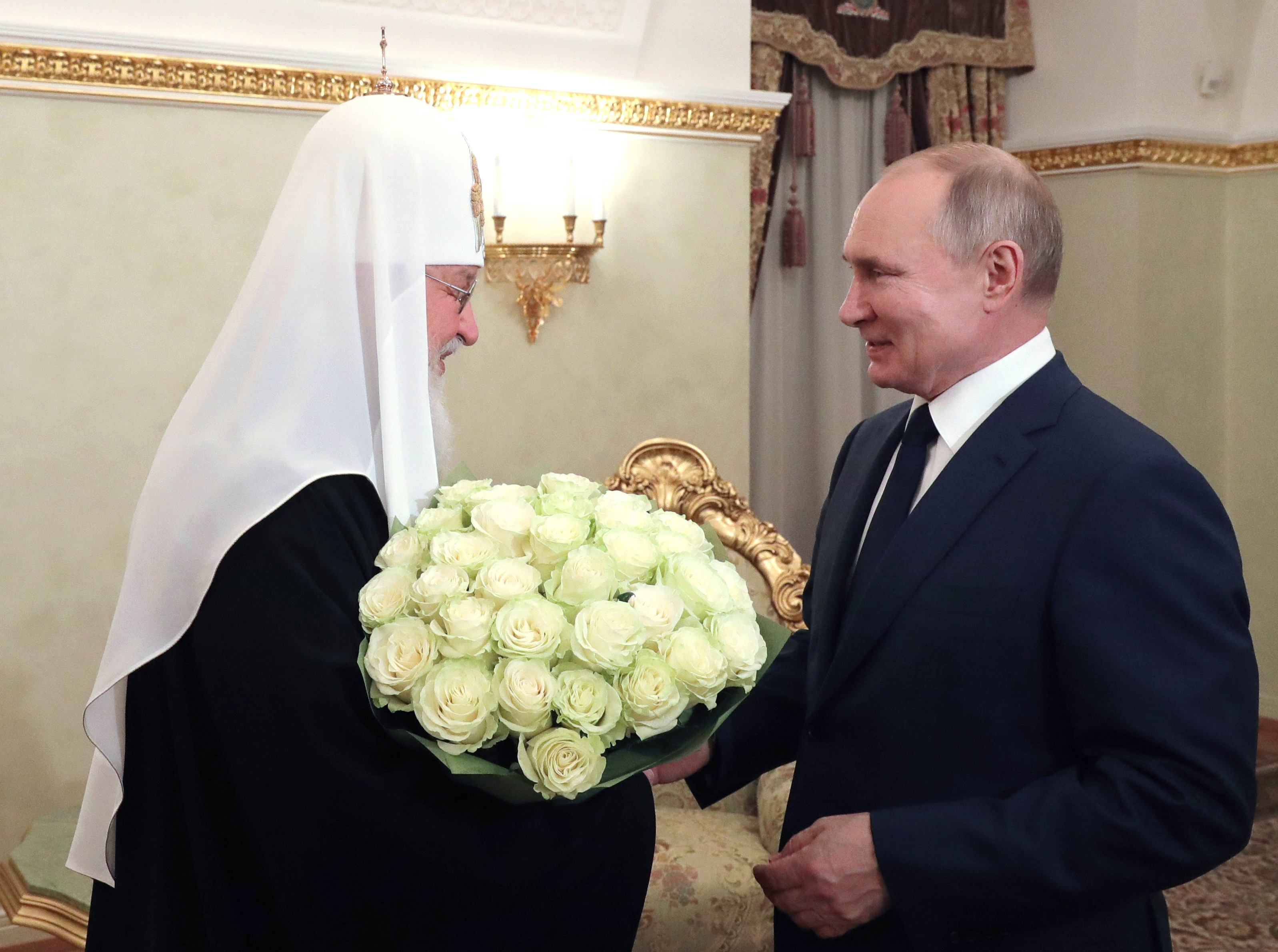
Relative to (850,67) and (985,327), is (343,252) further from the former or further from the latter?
(850,67)

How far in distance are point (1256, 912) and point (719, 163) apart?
342 cm

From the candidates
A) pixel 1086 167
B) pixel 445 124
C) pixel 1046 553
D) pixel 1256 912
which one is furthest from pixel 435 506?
pixel 1086 167

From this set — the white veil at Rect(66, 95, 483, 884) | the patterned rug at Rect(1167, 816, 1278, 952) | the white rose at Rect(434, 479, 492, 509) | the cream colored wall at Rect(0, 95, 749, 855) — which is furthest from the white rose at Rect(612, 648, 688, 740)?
the patterned rug at Rect(1167, 816, 1278, 952)

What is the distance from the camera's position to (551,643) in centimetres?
134

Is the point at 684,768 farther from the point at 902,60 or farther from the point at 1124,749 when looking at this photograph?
the point at 902,60

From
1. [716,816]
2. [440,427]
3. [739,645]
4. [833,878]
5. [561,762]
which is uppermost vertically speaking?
[440,427]

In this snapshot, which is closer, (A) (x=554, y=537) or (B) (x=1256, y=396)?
(A) (x=554, y=537)

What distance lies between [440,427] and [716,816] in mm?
2032

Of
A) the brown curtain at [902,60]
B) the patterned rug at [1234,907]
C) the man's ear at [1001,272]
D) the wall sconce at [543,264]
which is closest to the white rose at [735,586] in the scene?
the man's ear at [1001,272]

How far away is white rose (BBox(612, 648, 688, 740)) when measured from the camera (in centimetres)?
136

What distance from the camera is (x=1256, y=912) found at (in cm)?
422

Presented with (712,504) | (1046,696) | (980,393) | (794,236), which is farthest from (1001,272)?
(794,236)

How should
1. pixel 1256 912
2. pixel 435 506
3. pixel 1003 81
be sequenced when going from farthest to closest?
pixel 1003 81, pixel 1256 912, pixel 435 506

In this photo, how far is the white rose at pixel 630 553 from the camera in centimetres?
144
